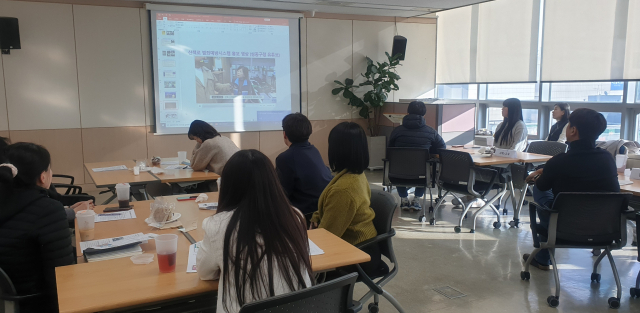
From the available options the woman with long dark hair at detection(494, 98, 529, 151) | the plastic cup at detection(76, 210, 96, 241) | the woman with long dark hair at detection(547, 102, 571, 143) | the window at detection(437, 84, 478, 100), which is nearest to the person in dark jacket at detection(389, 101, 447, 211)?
the woman with long dark hair at detection(494, 98, 529, 151)

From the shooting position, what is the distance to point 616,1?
611cm

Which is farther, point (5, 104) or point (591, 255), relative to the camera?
point (5, 104)

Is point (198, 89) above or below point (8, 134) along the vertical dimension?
above

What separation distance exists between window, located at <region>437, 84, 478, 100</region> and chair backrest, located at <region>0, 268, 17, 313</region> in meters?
8.07

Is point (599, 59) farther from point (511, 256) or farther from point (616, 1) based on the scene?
point (511, 256)

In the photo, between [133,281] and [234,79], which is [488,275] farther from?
[234,79]

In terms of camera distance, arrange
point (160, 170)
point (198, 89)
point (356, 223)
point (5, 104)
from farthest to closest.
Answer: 1. point (198, 89)
2. point (5, 104)
3. point (160, 170)
4. point (356, 223)

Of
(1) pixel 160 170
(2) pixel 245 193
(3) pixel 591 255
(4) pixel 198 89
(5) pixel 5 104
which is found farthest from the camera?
(4) pixel 198 89

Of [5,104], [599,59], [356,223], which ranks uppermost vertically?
[599,59]

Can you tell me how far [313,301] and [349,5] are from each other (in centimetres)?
699

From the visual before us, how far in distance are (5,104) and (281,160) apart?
17.7 ft

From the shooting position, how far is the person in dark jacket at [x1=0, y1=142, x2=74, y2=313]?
2.12 metres

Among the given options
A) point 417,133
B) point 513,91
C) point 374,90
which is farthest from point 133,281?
point 513,91

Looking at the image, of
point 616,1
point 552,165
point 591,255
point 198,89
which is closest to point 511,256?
point 591,255
